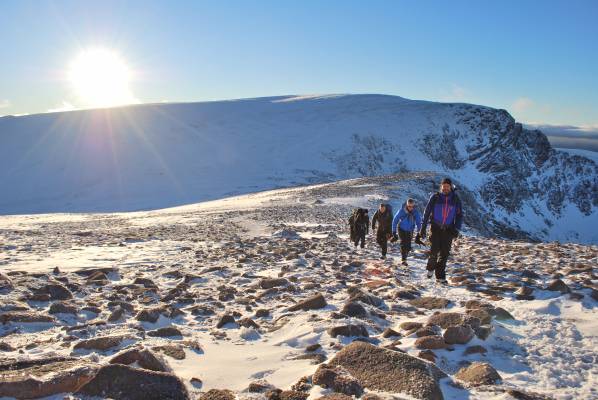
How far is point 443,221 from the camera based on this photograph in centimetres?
1010

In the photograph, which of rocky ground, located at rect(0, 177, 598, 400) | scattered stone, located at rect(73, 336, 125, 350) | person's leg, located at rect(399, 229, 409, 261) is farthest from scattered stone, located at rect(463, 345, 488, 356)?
person's leg, located at rect(399, 229, 409, 261)

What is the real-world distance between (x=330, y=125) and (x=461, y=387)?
288 ft

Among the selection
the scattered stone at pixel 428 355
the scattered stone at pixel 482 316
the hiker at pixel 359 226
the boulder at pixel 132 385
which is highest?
the boulder at pixel 132 385

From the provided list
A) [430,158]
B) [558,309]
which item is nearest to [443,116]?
[430,158]

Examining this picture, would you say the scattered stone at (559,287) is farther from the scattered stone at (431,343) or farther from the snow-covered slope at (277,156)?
the snow-covered slope at (277,156)

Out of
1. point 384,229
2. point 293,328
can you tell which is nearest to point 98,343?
point 293,328

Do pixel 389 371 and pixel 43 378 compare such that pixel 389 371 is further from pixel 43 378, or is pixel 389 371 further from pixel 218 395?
pixel 43 378

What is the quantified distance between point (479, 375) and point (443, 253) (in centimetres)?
581

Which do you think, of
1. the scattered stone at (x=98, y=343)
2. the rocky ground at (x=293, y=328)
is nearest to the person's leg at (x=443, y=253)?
the rocky ground at (x=293, y=328)

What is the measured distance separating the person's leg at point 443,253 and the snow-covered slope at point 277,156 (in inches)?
1763

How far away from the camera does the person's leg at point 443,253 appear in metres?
9.98

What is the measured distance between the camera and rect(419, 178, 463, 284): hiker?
32.8 ft

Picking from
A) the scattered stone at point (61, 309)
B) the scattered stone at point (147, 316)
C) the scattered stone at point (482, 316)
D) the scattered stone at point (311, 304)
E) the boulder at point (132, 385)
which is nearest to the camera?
the boulder at point (132, 385)

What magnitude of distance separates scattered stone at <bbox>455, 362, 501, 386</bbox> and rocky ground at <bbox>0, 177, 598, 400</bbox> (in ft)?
0.06
